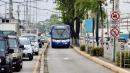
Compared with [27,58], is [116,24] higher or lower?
higher

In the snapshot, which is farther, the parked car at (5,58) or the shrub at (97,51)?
the shrub at (97,51)

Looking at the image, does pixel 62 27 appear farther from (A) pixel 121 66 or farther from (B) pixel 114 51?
(A) pixel 121 66

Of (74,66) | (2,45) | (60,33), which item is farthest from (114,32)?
(60,33)

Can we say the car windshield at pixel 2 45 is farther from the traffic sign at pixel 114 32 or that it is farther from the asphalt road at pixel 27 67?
the traffic sign at pixel 114 32

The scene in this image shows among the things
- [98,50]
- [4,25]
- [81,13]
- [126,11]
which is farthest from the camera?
[126,11]

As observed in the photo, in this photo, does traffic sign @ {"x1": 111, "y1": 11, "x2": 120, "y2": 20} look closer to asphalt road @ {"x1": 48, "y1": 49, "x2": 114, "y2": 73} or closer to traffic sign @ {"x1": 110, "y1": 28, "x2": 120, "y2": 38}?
traffic sign @ {"x1": 110, "y1": 28, "x2": 120, "y2": 38}

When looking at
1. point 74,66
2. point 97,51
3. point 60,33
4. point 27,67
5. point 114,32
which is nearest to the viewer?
point 27,67

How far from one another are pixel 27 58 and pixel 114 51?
8.62m

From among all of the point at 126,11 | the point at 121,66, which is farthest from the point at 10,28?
the point at 126,11

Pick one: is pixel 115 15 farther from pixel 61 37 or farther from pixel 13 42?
pixel 61 37

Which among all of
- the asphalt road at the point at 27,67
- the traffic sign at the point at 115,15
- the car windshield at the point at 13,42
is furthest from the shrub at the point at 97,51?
the car windshield at the point at 13,42

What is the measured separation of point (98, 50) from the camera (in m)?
42.3

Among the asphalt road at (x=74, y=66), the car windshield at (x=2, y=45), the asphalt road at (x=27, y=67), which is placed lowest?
the asphalt road at (x=74, y=66)

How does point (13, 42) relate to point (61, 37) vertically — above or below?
above
